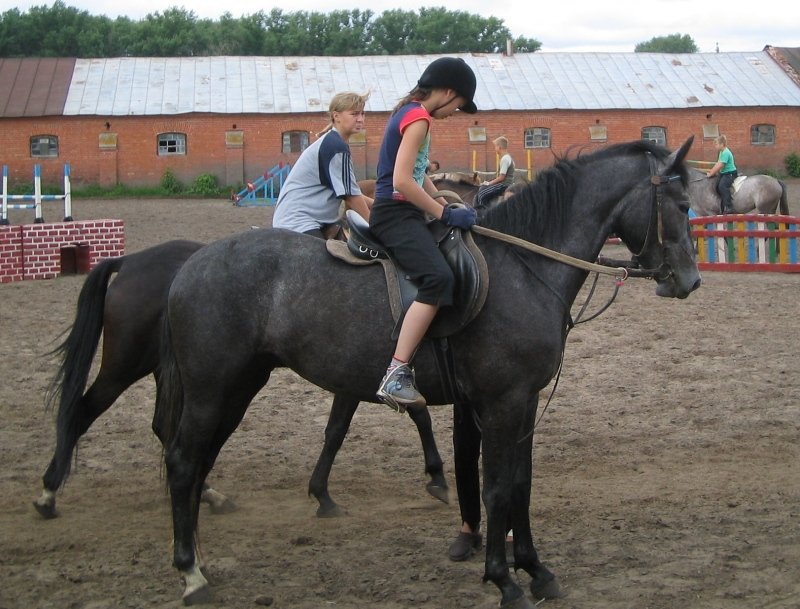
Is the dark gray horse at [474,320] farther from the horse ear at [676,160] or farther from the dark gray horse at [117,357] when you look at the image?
the dark gray horse at [117,357]

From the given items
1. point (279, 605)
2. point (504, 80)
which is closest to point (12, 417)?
point (279, 605)

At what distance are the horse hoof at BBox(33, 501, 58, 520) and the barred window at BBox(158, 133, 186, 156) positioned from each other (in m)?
31.9

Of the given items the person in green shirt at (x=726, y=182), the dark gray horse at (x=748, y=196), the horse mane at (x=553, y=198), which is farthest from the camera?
the person in green shirt at (x=726, y=182)

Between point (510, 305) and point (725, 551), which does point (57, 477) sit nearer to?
point (510, 305)

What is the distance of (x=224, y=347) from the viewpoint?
480cm

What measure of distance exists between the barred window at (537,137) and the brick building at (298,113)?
0.15ft

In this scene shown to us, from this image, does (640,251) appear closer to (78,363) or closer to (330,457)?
(330,457)

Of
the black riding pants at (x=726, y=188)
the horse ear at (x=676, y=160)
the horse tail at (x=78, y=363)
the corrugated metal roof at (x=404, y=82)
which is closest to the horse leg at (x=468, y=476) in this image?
the horse ear at (x=676, y=160)

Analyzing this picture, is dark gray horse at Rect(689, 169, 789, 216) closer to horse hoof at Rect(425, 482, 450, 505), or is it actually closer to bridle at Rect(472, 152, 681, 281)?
horse hoof at Rect(425, 482, 450, 505)

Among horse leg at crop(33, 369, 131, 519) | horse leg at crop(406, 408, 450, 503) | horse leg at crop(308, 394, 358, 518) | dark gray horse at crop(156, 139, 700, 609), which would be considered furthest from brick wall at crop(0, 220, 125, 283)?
dark gray horse at crop(156, 139, 700, 609)

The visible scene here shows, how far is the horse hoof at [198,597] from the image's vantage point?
15.0 ft

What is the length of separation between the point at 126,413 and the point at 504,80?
32.8 meters

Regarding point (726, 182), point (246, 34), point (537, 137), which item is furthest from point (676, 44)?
point (726, 182)

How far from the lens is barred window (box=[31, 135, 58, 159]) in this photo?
35.5 metres
